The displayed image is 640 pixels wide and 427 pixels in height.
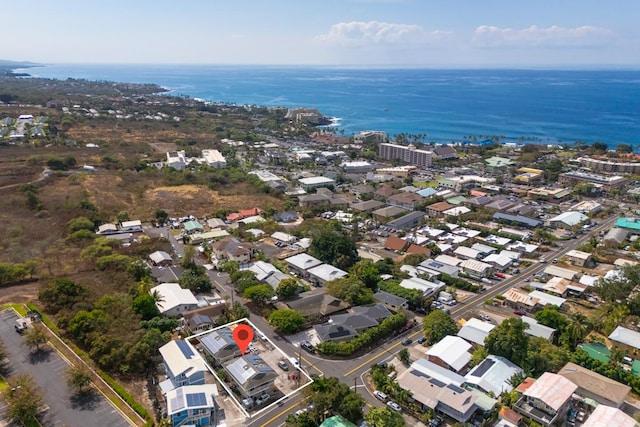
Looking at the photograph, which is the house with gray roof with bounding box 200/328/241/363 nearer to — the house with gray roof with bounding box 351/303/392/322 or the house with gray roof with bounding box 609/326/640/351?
the house with gray roof with bounding box 351/303/392/322

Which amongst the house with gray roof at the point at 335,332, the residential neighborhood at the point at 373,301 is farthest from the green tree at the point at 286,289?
the house with gray roof at the point at 335,332

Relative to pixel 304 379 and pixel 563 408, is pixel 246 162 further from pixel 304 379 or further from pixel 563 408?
pixel 563 408

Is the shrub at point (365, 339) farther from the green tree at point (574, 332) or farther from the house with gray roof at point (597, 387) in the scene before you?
the green tree at point (574, 332)

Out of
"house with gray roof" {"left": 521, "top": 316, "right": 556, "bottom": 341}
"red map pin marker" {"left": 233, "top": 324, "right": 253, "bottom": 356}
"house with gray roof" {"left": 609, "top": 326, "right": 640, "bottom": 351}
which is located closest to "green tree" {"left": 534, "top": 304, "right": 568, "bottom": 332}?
"house with gray roof" {"left": 521, "top": 316, "right": 556, "bottom": 341}

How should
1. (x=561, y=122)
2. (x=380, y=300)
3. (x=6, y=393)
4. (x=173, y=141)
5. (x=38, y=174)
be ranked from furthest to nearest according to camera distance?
(x=561, y=122), (x=173, y=141), (x=38, y=174), (x=380, y=300), (x=6, y=393)

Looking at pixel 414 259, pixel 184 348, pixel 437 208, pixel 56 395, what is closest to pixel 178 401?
pixel 184 348

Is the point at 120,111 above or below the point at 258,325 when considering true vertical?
above

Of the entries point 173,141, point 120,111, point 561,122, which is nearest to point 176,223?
point 173,141

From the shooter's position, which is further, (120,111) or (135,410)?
(120,111)
